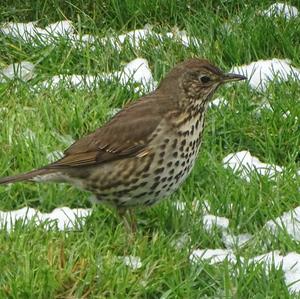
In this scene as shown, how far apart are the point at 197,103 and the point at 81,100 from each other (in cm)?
112

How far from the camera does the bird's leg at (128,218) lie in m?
6.10

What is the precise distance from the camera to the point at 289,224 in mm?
6199

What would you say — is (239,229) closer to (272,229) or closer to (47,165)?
(272,229)

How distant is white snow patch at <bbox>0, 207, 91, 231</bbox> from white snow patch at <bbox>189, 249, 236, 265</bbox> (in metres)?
0.67

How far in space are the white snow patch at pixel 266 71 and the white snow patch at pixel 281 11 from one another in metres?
0.46

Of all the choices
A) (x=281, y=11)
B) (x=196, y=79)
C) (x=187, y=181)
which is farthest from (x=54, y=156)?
(x=281, y=11)

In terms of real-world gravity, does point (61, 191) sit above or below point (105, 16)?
below

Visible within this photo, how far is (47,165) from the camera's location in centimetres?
641

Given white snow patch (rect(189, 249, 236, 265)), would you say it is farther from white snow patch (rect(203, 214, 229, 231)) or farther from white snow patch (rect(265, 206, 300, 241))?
white snow patch (rect(265, 206, 300, 241))

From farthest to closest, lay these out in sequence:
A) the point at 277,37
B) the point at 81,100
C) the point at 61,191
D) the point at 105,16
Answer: the point at 105,16 < the point at 277,37 < the point at 81,100 < the point at 61,191

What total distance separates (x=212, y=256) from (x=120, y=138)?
0.89 m

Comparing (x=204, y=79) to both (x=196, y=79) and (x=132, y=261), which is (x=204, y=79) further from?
(x=132, y=261)

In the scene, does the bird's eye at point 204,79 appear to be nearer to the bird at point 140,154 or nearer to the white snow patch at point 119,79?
the bird at point 140,154

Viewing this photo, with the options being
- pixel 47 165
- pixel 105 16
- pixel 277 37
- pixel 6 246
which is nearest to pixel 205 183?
pixel 47 165
